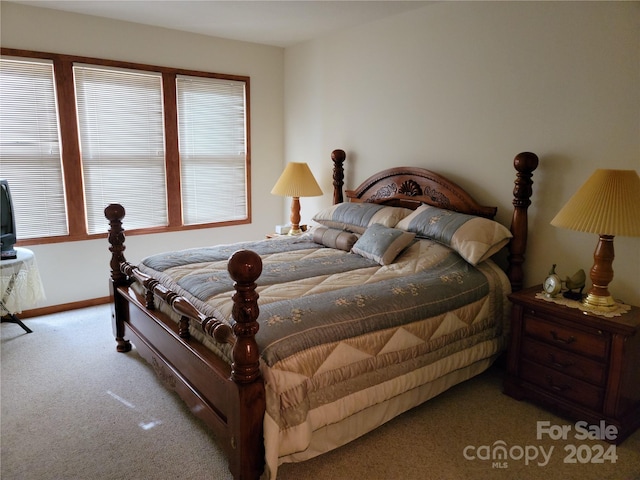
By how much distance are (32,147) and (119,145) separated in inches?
26.0

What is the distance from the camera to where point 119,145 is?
4.00m

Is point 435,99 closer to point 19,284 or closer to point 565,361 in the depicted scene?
point 565,361

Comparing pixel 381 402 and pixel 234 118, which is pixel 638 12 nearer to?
pixel 381 402

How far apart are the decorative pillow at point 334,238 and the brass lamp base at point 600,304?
1490mm

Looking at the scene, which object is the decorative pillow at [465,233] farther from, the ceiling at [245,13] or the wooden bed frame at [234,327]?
the ceiling at [245,13]

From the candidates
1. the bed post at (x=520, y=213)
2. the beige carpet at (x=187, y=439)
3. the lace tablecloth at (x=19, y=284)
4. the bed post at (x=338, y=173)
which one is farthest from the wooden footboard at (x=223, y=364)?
the bed post at (x=338, y=173)

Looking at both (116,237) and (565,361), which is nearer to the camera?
(565,361)

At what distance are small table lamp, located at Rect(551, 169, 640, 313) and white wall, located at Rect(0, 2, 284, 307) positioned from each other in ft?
10.8

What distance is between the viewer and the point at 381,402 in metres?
2.15

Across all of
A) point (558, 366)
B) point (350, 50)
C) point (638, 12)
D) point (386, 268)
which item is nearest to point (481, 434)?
point (558, 366)

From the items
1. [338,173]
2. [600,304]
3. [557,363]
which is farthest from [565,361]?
[338,173]

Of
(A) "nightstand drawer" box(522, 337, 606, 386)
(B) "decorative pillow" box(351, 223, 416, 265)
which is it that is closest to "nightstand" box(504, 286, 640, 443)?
(A) "nightstand drawer" box(522, 337, 606, 386)

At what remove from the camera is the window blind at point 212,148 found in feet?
14.2

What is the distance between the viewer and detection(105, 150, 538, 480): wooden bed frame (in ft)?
5.54
